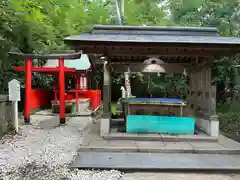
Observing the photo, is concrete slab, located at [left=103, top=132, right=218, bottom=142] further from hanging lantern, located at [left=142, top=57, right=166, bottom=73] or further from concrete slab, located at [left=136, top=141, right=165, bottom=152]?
hanging lantern, located at [left=142, top=57, right=166, bottom=73]

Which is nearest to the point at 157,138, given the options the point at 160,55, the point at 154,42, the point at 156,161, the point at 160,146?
the point at 160,146

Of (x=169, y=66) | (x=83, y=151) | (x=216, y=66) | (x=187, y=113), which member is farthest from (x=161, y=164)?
(x=216, y=66)

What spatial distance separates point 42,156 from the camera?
409 centimetres

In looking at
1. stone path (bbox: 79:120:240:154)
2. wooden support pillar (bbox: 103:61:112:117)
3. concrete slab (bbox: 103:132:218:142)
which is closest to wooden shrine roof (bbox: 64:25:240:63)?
wooden support pillar (bbox: 103:61:112:117)

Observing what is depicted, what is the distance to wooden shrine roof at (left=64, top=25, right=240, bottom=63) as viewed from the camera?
15.3ft

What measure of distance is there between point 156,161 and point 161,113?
2.03 m

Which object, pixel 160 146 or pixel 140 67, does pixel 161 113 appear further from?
pixel 140 67

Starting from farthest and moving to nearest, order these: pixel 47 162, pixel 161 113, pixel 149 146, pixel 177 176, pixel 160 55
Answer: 1. pixel 161 113
2. pixel 160 55
3. pixel 149 146
4. pixel 47 162
5. pixel 177 176

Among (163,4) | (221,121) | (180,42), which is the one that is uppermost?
(163,4)

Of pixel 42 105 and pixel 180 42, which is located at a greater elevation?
pixel 180 42

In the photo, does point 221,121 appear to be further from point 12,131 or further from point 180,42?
point 12,131

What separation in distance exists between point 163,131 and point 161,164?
6.11 feet

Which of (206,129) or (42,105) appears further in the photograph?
(42,105)

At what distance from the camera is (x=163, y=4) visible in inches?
594
